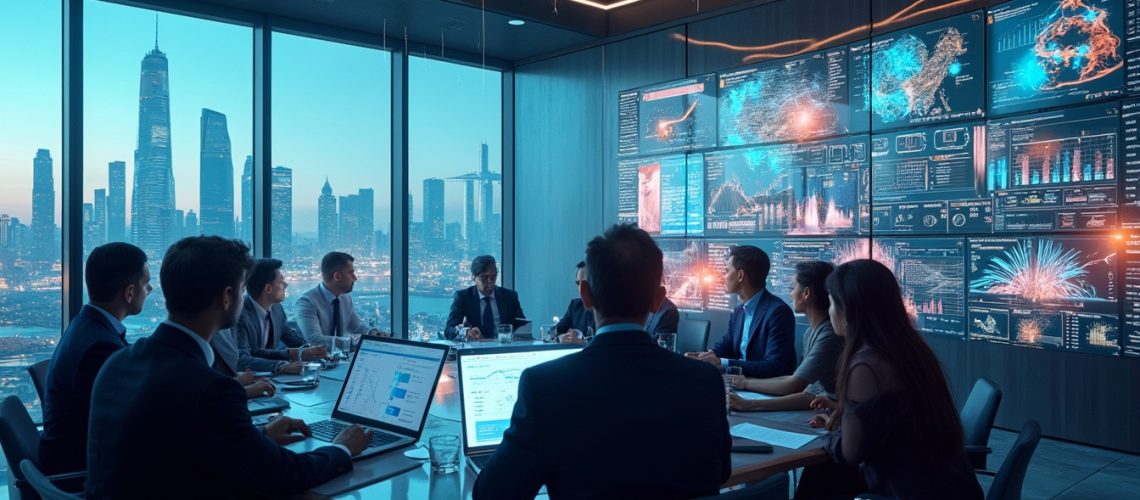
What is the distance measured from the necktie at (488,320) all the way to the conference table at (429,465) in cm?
278

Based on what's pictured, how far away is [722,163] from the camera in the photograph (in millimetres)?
6648

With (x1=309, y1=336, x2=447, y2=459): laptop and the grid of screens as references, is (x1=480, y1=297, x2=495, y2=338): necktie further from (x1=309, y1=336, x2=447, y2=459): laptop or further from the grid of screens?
(x1=309, y1=336, x2=447, y2=459): laptop

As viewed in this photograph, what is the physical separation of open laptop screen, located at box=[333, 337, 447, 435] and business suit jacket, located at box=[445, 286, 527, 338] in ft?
10.4

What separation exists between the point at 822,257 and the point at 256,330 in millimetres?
4038

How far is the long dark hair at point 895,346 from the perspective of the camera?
2.30 meters

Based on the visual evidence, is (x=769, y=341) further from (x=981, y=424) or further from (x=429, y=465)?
(x=429, y=465)

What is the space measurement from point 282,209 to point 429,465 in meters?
5.07

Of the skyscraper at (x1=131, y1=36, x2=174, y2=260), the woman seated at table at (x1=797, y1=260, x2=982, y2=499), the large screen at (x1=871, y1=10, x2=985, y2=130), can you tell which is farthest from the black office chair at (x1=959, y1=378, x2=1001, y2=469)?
the skyscraper at (x1=131, y1=36, x2=174, y2=260)

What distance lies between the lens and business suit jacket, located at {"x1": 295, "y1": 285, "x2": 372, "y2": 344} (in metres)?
5.07

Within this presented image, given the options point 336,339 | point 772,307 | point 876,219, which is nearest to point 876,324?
point 772,307

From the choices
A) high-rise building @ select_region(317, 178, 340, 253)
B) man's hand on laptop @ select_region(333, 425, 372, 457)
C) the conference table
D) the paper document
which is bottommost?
the conference table

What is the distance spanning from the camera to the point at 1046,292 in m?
4.84

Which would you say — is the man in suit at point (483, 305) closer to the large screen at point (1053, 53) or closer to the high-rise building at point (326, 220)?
the high-rise building at point (326, 220)

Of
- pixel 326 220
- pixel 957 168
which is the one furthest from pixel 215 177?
pixel 957 168
